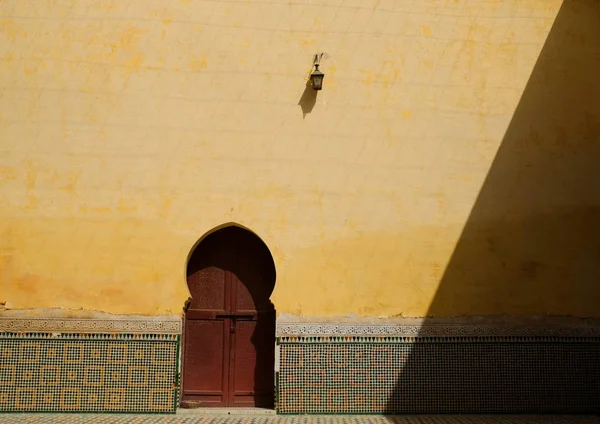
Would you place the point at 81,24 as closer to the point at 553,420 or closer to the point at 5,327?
the point at 5,327

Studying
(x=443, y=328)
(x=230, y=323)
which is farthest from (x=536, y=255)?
(x=230, y=323)

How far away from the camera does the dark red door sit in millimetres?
6414

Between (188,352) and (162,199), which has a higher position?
(162,199)

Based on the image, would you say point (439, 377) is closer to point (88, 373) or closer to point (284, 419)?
point (284, 419)

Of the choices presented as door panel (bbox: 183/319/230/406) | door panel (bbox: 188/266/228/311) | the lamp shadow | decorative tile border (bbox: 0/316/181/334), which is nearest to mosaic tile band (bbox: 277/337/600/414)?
door panel (bbox: 183/319/230/406)

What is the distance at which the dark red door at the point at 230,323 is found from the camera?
21.0 feet

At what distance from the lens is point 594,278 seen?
253 inches

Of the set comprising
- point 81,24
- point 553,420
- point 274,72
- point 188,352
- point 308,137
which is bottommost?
point 553,420

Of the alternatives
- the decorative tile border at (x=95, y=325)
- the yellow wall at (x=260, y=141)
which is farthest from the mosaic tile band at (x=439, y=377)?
the decorative tile border at (x=95, y=325)

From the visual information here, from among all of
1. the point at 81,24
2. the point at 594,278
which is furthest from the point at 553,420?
the point at 81,24

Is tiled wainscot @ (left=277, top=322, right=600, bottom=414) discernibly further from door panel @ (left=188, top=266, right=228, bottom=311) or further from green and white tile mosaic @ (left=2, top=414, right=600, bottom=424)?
door panel @ (left=188, top=266, right=228, bottom=311)

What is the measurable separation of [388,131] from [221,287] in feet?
6.44

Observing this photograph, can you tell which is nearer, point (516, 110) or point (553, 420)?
point (553, 420)

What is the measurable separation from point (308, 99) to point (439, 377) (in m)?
2.58
